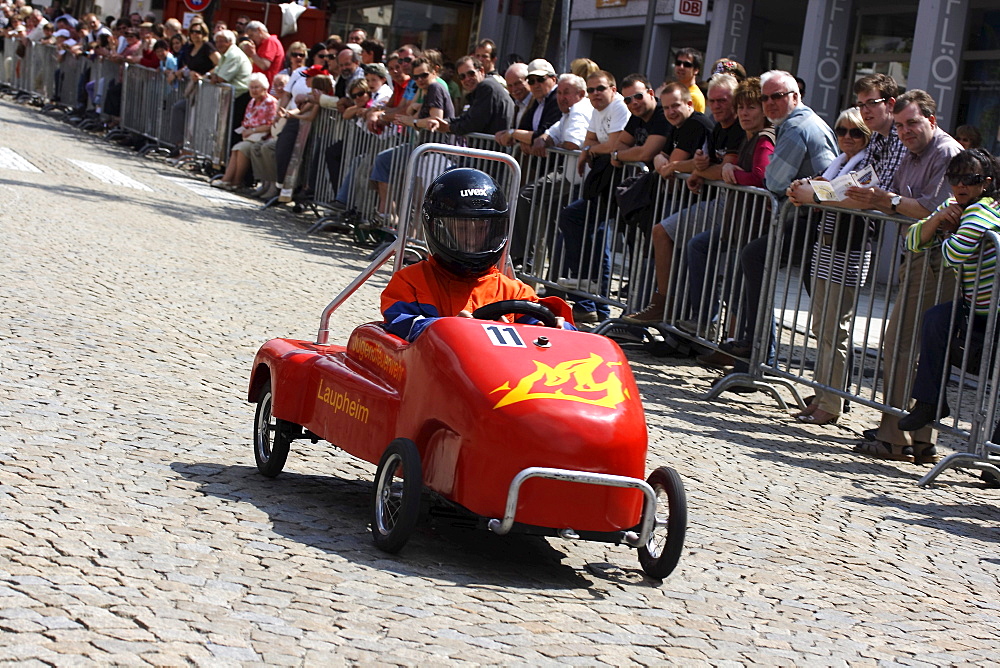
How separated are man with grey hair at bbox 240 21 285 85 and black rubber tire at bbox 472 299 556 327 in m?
15.7

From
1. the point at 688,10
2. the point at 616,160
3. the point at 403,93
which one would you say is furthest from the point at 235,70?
the point at 616,160

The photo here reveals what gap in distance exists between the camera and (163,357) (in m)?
7.85

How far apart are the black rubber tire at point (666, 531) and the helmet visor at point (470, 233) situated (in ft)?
3.79

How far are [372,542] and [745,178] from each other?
5420mm

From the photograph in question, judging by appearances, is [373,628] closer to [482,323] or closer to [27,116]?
[482,323]

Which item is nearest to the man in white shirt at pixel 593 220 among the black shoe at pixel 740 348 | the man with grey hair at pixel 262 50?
the black shoe at pixel 740 348

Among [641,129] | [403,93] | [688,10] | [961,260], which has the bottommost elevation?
[961,260]

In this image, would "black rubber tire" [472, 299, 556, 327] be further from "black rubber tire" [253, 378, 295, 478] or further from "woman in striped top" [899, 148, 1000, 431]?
"woman in striped top" [899, 148, 1000, 431]

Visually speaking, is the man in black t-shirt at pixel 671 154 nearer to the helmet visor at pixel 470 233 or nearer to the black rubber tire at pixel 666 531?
the helmet visor at pixel 470 233

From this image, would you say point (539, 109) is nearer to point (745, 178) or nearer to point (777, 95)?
point (745, 178)

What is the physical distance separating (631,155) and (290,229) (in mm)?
5584

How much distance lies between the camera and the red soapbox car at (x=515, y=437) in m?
4.64

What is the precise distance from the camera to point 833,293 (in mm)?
8781

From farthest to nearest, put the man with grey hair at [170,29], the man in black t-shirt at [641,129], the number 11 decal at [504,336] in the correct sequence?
the man with grey hair at [170,29] < the man in black t-shirt at [641,129] < the number 11 decal at [504,336]
